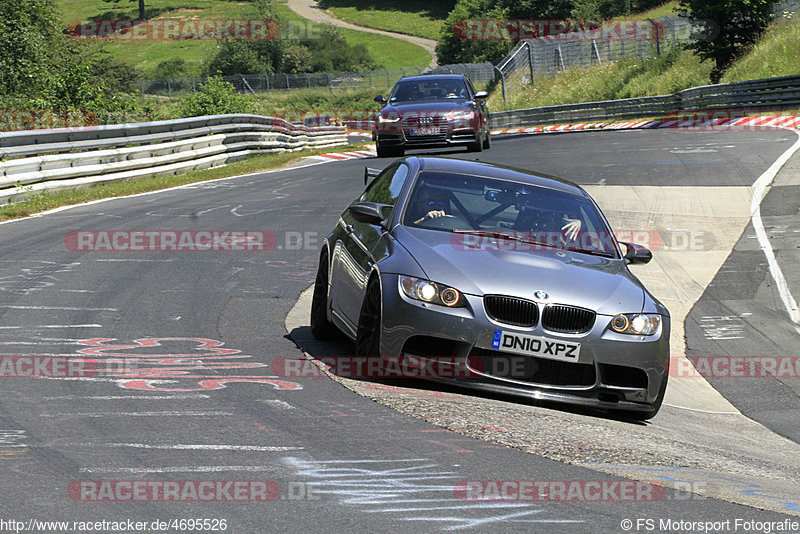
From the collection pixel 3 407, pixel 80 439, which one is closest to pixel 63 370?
pixel 3 407

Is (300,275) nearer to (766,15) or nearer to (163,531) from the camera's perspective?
(163,531)

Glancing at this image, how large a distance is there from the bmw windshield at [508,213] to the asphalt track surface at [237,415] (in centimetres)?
133

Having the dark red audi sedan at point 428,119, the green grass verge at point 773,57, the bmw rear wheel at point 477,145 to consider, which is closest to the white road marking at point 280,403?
the dark red audi sedan at point 428,119

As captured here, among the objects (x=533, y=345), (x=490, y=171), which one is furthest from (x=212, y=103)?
(x=533, y=345)

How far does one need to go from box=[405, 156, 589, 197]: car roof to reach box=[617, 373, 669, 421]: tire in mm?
1950

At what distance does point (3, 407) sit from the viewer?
5.27 m

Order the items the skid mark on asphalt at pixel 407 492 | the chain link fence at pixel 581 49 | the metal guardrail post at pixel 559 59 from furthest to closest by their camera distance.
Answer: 1. the metal guardrail post at pixel 559 59
2. the chain link fence at pixel 581 49
3. the skid mark on asphalt at pixel 407 492

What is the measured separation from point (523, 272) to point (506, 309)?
342 millimetres

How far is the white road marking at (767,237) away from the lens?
1041 centimetres

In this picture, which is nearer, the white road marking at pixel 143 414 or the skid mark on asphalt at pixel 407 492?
the skid mark on asphalt at pixel 407 492

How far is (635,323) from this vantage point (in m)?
6.35

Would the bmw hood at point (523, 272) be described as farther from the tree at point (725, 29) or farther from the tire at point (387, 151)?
the tree at point (725, 29)

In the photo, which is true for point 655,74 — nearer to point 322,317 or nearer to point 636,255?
point 636,255

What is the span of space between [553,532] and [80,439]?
223 centimetres
